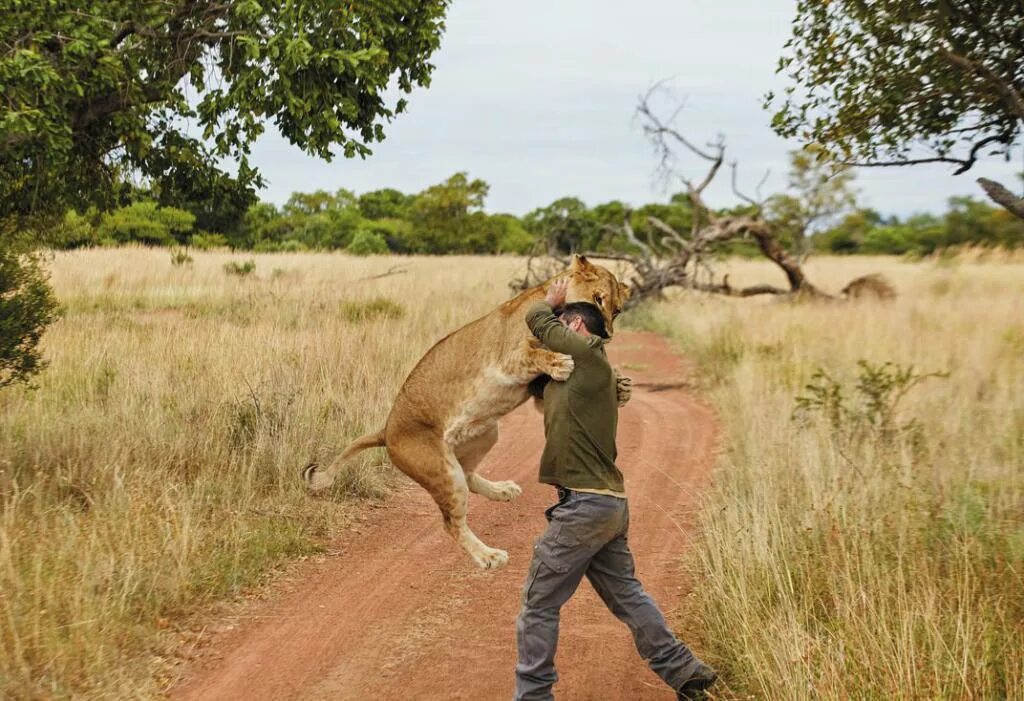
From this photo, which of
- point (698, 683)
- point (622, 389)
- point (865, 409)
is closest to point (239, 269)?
point (865, 409)

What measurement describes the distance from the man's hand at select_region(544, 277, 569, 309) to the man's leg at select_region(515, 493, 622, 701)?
0.92 m

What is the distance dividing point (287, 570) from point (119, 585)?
1298 millimetres

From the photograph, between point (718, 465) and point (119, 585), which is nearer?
point (119, 585)

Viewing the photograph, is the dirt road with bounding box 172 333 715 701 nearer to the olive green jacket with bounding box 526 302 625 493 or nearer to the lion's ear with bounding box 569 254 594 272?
the olive green jacket with bounding box 526 302 625 493

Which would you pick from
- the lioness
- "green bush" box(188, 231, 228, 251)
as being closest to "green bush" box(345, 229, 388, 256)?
"green bush" box(188, 231, 228, 251)

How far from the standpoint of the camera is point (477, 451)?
516cm

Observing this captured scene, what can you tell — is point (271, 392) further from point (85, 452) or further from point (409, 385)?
point (409, 385)

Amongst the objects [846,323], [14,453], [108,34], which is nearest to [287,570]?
[14,453]

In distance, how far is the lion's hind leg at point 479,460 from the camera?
200 inches

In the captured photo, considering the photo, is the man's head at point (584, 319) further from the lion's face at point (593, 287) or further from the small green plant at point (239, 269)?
the small green plant at point (239, 269)

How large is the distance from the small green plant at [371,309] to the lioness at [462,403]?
885 centimetres

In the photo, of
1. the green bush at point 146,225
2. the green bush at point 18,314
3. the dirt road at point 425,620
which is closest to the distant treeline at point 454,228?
the green bush at point 146,225

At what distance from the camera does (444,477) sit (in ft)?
16.1

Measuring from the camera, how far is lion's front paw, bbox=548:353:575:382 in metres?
4.01
